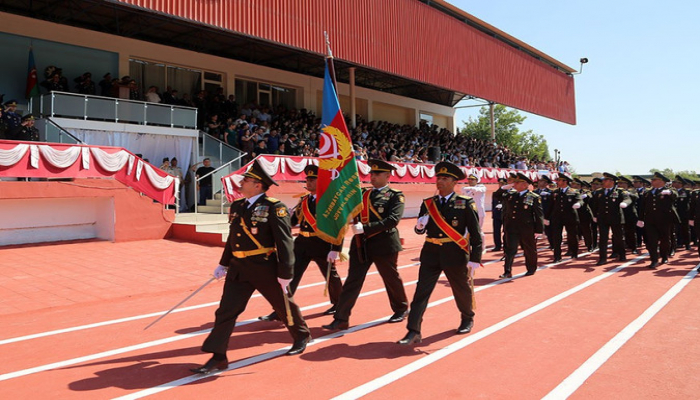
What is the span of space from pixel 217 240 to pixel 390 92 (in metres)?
23.9

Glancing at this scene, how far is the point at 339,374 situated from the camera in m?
4.48

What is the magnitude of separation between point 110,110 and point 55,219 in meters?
4.94

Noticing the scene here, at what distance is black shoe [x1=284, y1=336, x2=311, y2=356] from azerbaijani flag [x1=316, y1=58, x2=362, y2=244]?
53.7 inches

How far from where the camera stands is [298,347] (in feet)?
16.6

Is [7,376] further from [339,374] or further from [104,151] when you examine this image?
[104,151]

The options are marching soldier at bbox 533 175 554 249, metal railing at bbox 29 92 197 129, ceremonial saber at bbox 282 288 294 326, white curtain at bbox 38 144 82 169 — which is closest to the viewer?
ceremonial saber at bbox 282 288 294 326

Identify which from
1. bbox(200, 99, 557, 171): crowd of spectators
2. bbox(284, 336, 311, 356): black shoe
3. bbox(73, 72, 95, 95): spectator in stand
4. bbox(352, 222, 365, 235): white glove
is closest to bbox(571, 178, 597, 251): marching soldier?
bbox(200, 99, 557, 171): crowd of spectators

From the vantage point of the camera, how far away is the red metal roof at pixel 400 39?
736 inches

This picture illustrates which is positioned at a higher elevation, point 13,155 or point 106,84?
point 106,84

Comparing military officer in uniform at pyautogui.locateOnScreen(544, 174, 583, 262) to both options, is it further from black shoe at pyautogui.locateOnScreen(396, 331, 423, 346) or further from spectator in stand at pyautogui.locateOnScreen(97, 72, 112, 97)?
spectator in stand at pyautogui.locateOnScreen(97, 72, 112, 97)

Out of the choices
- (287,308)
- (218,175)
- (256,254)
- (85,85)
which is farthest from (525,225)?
(85,85)

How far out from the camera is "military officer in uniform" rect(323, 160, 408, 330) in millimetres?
5988

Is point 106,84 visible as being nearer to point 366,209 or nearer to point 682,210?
point 366,209

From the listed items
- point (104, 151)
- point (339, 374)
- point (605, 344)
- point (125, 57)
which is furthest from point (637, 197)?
point (125, 57)
